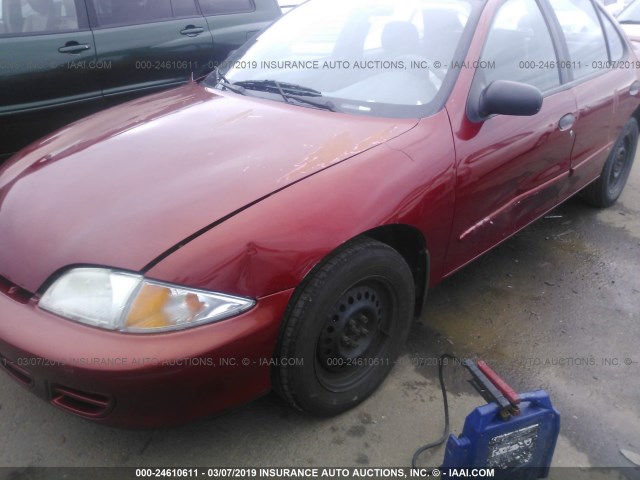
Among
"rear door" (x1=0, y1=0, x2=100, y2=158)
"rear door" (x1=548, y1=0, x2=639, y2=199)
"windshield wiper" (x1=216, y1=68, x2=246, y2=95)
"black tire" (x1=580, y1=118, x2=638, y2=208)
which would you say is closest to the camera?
"windshield wiper" (x1=216, y1=68, x2=246, y2=95)

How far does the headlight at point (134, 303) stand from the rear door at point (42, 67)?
2303mm

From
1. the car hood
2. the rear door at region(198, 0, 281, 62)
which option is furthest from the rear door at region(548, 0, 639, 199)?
the rear door at region(198, 0, 281, 62)

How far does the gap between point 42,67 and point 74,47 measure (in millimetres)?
260

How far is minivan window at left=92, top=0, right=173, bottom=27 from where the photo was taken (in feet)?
12.5

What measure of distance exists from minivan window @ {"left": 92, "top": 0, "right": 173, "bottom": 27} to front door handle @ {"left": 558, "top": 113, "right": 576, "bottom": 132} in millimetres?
2893

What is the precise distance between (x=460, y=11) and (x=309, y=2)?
946 mm

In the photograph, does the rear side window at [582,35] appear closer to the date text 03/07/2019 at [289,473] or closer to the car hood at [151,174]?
the car hood at [151,174]

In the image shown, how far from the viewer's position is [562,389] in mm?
2342

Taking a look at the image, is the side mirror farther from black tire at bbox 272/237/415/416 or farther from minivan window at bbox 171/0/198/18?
minivan window at bbox 171/0/198/18

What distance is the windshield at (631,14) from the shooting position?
6441 millimetres

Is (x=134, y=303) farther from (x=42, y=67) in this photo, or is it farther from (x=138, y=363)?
(x=42, y=67)

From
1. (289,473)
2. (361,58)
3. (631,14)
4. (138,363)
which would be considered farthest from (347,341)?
(631,14)

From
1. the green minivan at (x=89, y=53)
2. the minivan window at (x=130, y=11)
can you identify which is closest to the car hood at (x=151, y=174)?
the green minivan at (x=89, y=53)

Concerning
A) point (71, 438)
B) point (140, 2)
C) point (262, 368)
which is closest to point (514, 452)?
point (262, 368)
